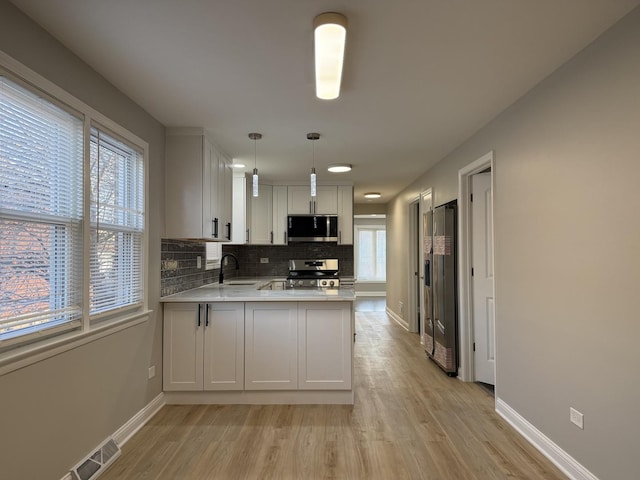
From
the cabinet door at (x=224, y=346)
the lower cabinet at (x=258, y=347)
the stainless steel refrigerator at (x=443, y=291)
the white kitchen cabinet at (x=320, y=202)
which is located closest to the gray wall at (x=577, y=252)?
the stainless steel refrigerator at (x=443, y=291)

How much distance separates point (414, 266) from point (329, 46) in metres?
4.86

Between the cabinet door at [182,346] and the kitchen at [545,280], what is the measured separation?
0.13 meters

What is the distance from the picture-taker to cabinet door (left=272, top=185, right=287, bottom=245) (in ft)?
18.7

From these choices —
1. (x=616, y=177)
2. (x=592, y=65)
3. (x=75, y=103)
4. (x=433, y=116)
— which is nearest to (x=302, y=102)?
(x=433, y=116)

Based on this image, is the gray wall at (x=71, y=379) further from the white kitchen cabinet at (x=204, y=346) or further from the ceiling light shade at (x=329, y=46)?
the ceiling light shade at (x=329, y=46)

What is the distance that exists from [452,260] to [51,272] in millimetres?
3448

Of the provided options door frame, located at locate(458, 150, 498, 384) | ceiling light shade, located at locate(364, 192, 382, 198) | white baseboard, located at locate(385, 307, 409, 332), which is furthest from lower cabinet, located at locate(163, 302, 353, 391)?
ceiling light shade, located at locate(364, 192, 382, 198)

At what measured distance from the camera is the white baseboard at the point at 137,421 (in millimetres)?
2512

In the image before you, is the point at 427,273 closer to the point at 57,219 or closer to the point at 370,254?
the point at 57,219

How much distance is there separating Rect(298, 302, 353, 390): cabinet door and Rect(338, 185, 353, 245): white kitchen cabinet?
253 cm

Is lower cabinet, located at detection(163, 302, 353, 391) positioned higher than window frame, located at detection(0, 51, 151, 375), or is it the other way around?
window frame, located at detection(0, 51, 151, 375)

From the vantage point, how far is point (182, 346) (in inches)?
127

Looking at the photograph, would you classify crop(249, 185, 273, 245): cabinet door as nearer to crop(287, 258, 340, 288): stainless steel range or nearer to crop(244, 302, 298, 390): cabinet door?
crop(287, 258, 340, 288): stainless steel range

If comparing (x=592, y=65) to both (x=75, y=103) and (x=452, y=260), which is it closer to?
(x=452, y=260)
